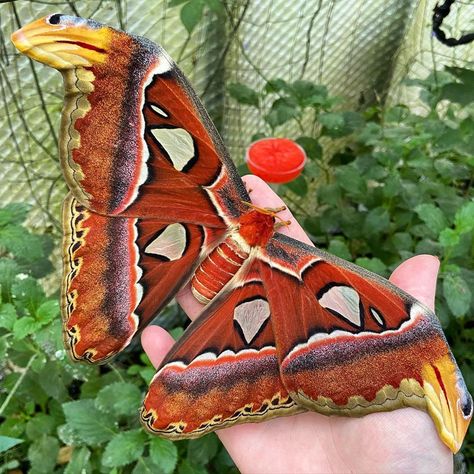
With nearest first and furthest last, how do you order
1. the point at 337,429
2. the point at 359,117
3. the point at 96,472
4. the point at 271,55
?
the point at 337,429 → the point at 96,472 → the point at 359,117 → the point at 271,55

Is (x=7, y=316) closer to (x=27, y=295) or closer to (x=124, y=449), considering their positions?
(x=27, y=295)

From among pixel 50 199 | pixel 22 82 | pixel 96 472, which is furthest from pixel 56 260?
pixel 96 472

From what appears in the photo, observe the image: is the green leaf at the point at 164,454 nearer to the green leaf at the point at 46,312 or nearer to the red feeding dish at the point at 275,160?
the green leaf at the point at 46,312

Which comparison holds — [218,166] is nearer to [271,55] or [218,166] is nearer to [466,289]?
[466,289]

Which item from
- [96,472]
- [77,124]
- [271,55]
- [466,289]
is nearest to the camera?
[77,124]

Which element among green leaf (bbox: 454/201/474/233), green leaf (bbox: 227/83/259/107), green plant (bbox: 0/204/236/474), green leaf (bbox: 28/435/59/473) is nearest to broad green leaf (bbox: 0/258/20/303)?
green plant (bbox: 0/204/236/474)

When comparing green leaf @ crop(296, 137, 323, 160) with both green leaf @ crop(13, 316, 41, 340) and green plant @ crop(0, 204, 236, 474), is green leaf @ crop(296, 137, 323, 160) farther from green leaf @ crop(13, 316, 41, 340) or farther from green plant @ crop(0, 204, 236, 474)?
green leaf @ crop(13, 316, 41, 340)

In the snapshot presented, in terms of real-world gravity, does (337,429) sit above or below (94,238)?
below

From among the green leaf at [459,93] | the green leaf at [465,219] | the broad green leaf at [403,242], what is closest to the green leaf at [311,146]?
the broad green leaf at [403,242]
